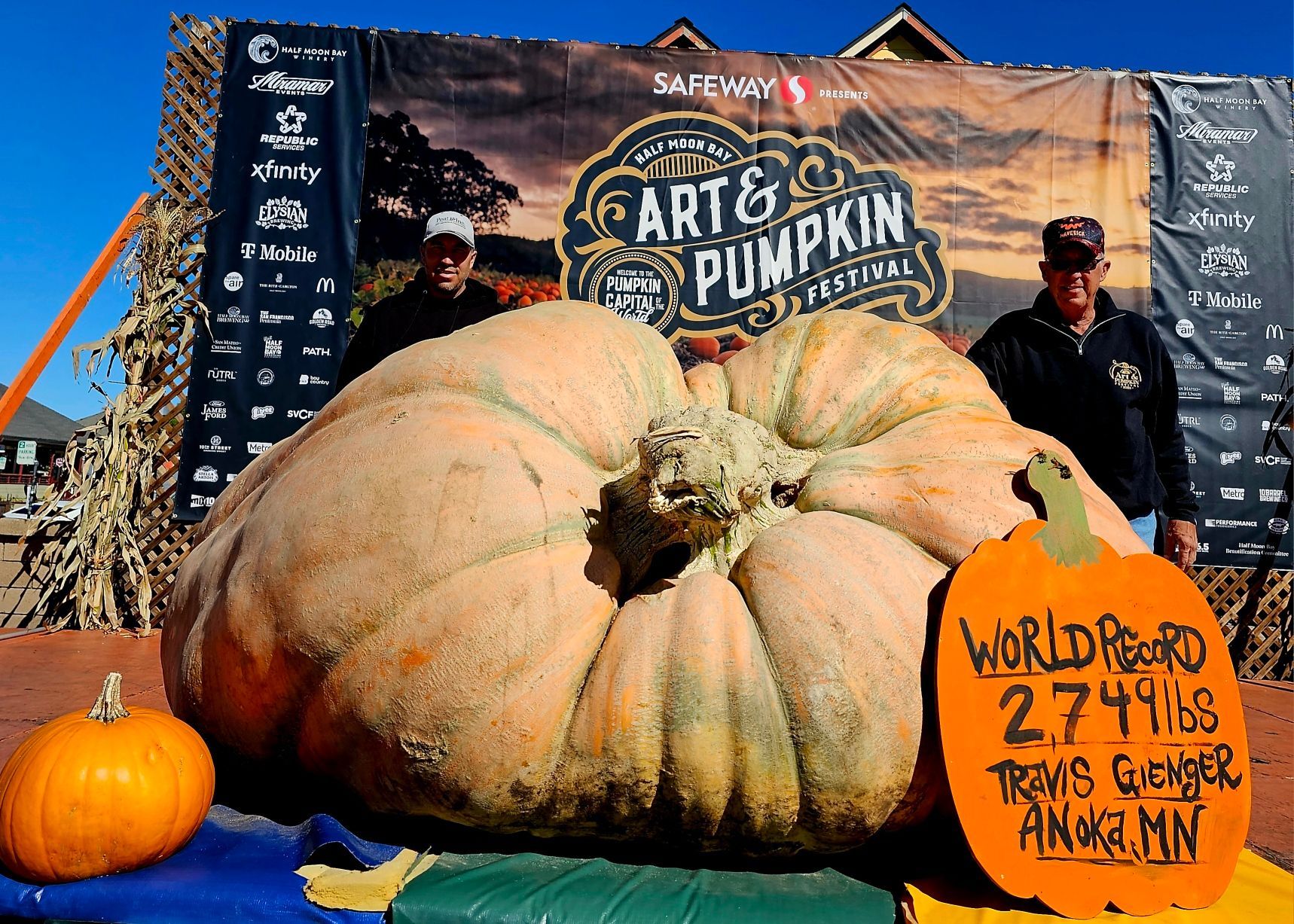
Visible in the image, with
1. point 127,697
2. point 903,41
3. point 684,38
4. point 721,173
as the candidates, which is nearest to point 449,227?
point 127,697

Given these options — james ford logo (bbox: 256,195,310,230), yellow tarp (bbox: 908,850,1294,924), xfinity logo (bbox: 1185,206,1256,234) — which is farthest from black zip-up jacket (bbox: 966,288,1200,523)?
james ford logo (bbox: 256,195,310,230)

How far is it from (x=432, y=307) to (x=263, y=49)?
373cm

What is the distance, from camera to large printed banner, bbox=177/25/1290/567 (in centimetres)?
543

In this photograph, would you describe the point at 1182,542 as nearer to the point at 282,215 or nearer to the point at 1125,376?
the point at 1125,376

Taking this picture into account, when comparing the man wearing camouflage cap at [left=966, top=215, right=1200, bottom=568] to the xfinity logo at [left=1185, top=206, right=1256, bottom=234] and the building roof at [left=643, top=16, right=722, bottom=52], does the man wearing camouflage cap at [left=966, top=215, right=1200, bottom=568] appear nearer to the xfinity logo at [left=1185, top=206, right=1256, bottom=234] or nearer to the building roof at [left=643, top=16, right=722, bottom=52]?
the xfinity logo at [left=1185, top=206, right=1256, bottom=234]

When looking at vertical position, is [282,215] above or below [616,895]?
above

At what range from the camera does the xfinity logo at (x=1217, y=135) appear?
5.51 metres

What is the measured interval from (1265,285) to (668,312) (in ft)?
13.2

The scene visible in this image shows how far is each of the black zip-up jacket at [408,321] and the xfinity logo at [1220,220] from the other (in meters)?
5.04

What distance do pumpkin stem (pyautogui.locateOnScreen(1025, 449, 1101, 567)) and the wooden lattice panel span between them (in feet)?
16.4

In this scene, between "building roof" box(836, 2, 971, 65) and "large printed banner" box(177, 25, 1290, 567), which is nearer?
"large printed banner" box(177, 25, 1290, 567)

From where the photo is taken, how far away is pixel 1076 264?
2592mm

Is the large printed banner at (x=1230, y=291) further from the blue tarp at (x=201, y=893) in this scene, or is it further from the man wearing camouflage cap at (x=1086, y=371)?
the blue tarp at (x=201, y=893)

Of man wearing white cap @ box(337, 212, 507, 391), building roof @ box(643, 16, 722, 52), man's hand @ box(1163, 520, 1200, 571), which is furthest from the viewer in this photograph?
building roof @ box(643, 16, 722, 52)
